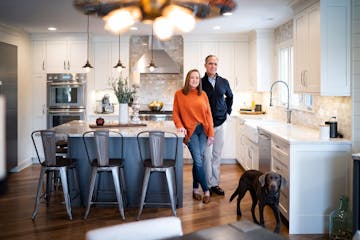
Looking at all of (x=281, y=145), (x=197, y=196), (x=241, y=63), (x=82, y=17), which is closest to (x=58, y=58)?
(x=82, y=17)

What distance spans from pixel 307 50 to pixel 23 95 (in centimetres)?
498

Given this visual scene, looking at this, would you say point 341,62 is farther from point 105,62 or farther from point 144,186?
point 105,62

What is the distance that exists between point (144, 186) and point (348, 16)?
2.57m

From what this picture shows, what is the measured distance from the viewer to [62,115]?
730 cm

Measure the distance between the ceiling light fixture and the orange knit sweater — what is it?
2918 millimetres

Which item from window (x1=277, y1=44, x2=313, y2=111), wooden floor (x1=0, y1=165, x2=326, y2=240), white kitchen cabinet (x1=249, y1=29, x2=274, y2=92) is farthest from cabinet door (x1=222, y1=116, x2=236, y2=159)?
wooden floor (x1=0, y1=165, x2=326, y2=240)

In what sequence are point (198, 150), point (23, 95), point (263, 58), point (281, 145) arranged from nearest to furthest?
point (281, 145) → point (198, 150) → point (263, 58) → point (23, 95)

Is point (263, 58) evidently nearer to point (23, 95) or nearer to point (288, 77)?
point (288, 77)

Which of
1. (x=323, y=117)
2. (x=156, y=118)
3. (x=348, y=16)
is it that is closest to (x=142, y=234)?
(x=348, y=16)

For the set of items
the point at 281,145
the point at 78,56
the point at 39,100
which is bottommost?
the point at 281,145

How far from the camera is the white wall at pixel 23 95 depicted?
269 inches

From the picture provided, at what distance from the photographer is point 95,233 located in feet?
5.39

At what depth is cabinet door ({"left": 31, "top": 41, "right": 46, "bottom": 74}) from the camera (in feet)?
24.3

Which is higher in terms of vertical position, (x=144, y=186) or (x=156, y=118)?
(x=156, y=118)
